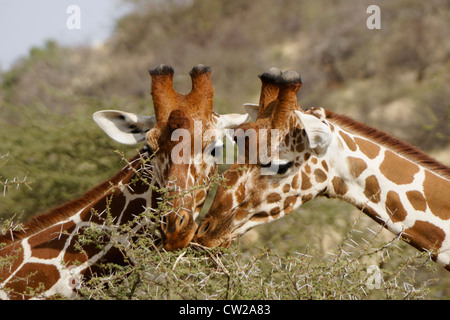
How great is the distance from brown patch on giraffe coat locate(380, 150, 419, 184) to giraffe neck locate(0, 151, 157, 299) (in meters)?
1.58

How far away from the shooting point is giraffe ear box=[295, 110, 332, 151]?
347 cm

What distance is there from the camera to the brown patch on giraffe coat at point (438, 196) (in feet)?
11.6

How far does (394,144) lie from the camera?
12.6 feet

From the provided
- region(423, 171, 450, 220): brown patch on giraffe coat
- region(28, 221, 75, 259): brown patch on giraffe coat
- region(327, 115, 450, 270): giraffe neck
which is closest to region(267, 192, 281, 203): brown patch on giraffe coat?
region(327, 115, 450, 270): giraffe neck

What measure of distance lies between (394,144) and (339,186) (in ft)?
1.73

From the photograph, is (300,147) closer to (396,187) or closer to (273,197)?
(273,197)

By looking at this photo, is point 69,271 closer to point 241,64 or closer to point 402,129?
point 402,129

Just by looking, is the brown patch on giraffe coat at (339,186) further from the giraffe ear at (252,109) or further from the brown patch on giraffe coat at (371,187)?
the giraffe ear at (252,109)

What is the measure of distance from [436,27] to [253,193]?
51.5ft

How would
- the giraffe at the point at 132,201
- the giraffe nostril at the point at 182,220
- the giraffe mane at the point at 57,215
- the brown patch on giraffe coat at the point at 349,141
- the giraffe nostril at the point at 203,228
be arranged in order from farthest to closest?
1. the giraffe mane at the point at 57,215
2. the brown patch on giraffe coat at the point at 349,141
3. the giraffe nostril at the point at 203,228
4. the giraffe at the point at 132,201
5. the giraffe nostril at the point at 182,220

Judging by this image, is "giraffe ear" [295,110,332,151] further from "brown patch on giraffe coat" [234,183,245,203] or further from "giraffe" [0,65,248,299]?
"giraffe" [0,65,248,299]

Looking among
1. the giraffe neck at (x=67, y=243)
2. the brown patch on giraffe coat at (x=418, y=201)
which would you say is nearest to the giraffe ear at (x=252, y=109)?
the giraffe neck at (x=67, y=243)

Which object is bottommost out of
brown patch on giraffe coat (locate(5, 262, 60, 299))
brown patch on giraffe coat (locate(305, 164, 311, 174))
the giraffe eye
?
brown patch on giraffe coat (locate(5, 262, 60, 299))
